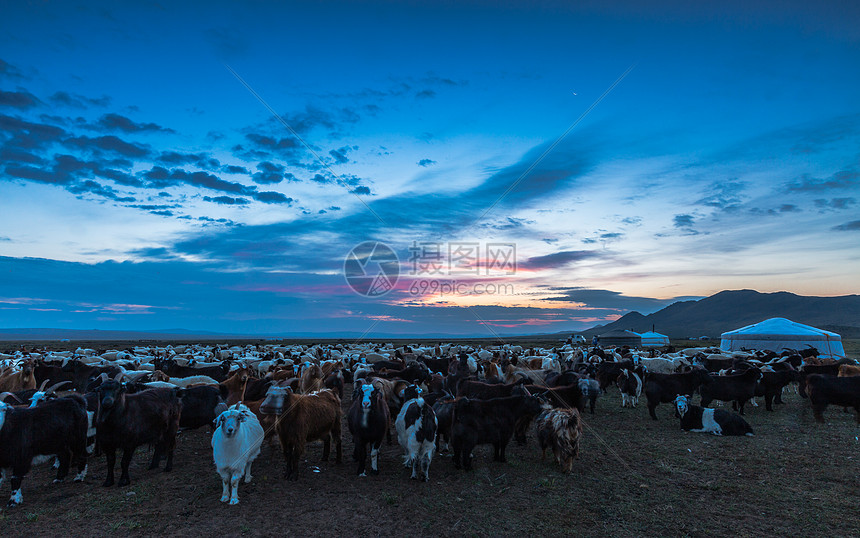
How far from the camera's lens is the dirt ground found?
741 cm

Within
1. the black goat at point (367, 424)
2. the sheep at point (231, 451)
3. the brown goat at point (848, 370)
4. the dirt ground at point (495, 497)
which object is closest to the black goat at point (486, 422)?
the dirt ground at point (495, 497)

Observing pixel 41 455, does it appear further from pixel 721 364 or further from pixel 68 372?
pixel 721 364

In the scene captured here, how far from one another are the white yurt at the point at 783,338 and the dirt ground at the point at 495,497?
40.7 metres

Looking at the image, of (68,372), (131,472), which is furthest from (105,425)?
(68,372)

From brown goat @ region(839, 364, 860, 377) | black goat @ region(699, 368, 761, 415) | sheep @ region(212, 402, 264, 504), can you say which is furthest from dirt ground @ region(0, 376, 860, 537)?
brown goat @ region(839, 364, 860, 377)

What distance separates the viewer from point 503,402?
1088 centimetres

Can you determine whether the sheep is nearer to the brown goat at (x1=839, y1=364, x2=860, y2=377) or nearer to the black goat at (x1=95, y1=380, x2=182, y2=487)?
the black goat at (x1=95, y1=380, x2=182, y2=487)

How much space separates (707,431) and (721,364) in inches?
568

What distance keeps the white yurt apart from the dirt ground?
40.7 metres

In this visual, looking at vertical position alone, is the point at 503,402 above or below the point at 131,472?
above

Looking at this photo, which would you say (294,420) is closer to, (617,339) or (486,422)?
(486,422)

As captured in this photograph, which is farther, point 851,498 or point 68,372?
point 68,372

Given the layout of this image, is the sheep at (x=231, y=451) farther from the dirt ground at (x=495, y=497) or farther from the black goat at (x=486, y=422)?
the black goat at (x=486, y=422)

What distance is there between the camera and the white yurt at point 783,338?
43000mm
